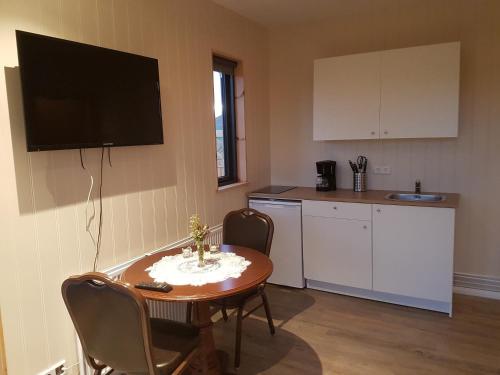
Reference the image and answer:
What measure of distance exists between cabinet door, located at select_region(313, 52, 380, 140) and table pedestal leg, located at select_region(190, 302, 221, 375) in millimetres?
2073

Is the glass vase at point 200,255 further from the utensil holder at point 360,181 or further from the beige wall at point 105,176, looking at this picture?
the utensil holder at point 360,181

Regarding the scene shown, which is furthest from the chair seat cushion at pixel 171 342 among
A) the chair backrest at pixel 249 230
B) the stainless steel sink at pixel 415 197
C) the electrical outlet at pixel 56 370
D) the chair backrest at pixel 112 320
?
the stainless steel sink at pixel 415 197

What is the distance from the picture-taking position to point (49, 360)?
6.57ft

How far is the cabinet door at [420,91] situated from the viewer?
9.98ft

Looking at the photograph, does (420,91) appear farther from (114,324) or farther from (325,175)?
(114,324)

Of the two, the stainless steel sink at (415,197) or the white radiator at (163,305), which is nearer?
the white radiator at (163,305)

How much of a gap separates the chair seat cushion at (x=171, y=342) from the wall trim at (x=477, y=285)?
2601 millimetres

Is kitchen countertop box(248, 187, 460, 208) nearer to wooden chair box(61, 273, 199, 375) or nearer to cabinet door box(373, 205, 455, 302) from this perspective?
cabinet door box(373, 205, 455, 302)

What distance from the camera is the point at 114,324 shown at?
1593 mm

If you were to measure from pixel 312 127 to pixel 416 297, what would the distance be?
6.15 feet

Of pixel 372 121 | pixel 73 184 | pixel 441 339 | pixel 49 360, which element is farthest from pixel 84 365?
pixel 372 121

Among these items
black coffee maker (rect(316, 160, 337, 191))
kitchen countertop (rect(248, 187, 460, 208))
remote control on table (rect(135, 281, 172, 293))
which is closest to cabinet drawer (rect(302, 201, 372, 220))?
kitchen countertop (rect(248, 187, 460, 208))

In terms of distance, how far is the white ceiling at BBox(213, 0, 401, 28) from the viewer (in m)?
3.26

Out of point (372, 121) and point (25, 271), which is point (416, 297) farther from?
point (25, 271)
